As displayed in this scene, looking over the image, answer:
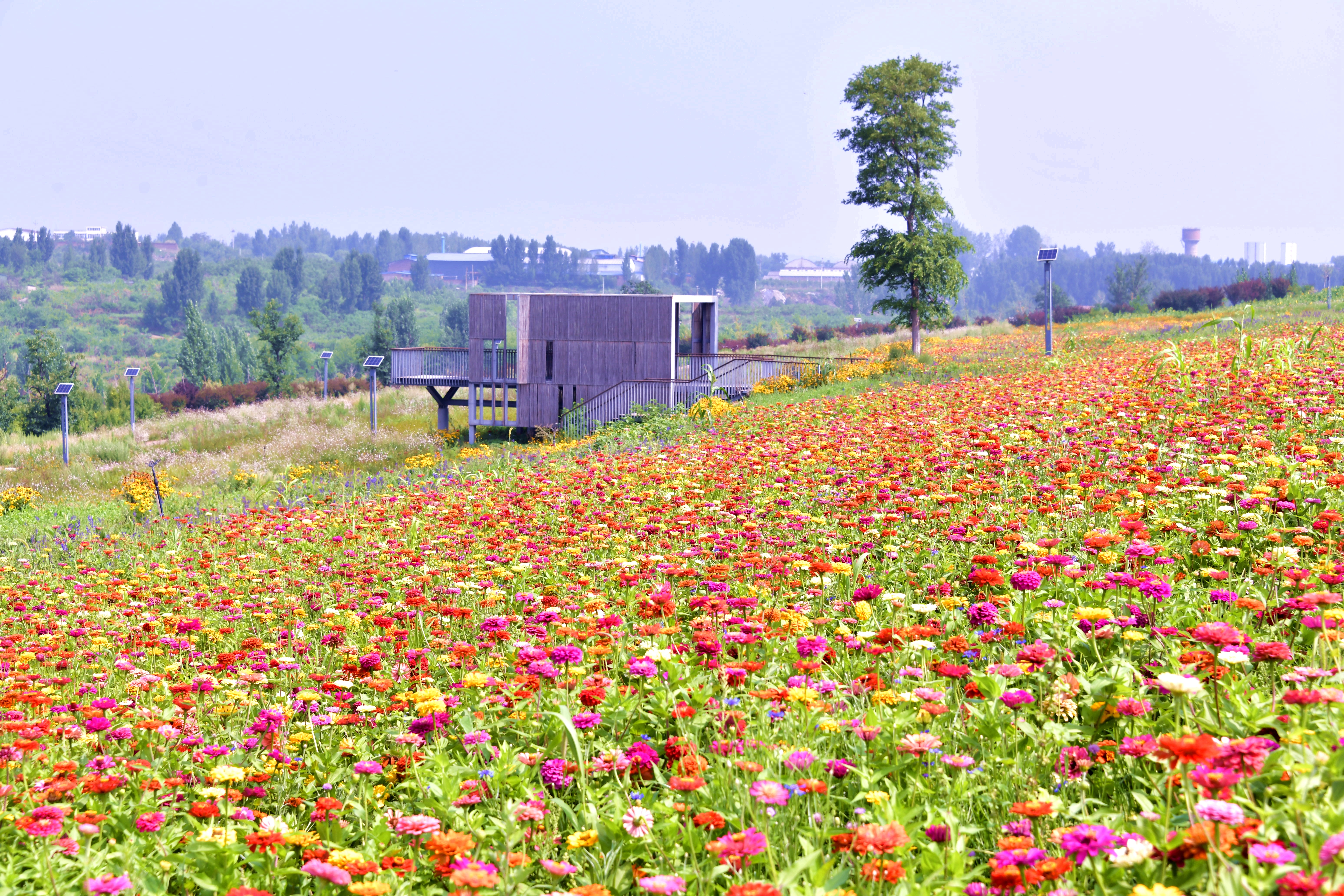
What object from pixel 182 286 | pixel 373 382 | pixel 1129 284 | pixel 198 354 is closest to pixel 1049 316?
pixel 373 382

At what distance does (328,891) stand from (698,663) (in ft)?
6.39

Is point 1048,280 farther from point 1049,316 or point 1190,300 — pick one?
point 1190,300

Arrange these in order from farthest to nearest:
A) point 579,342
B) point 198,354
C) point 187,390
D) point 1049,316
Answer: point 198,354, point 187,390, point 579,342, point 1049,316

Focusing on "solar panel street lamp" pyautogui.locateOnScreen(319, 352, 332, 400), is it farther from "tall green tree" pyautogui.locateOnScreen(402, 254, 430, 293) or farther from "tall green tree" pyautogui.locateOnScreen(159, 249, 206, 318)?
"tall green tree" pyautogui.locateOnScreen(402, 254, 430, 293)

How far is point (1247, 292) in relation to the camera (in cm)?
5728

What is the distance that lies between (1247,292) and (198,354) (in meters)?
74.3

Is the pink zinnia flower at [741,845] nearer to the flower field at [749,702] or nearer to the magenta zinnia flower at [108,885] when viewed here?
the flower field at [749,702]

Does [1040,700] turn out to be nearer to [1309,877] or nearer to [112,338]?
[1309,877]

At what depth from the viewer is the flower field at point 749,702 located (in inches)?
99.2

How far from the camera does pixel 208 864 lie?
2.90 m

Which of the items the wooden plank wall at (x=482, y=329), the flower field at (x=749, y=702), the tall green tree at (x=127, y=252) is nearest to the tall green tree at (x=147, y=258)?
the tall green tree at (x=127, y=252)

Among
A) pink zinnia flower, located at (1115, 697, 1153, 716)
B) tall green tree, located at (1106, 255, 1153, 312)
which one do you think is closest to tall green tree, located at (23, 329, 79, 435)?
pink zinnia flower, located at (1115, 697, 1153, 716)

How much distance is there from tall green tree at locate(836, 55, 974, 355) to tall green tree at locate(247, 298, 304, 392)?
134 feet

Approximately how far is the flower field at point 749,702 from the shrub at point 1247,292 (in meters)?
56.7
